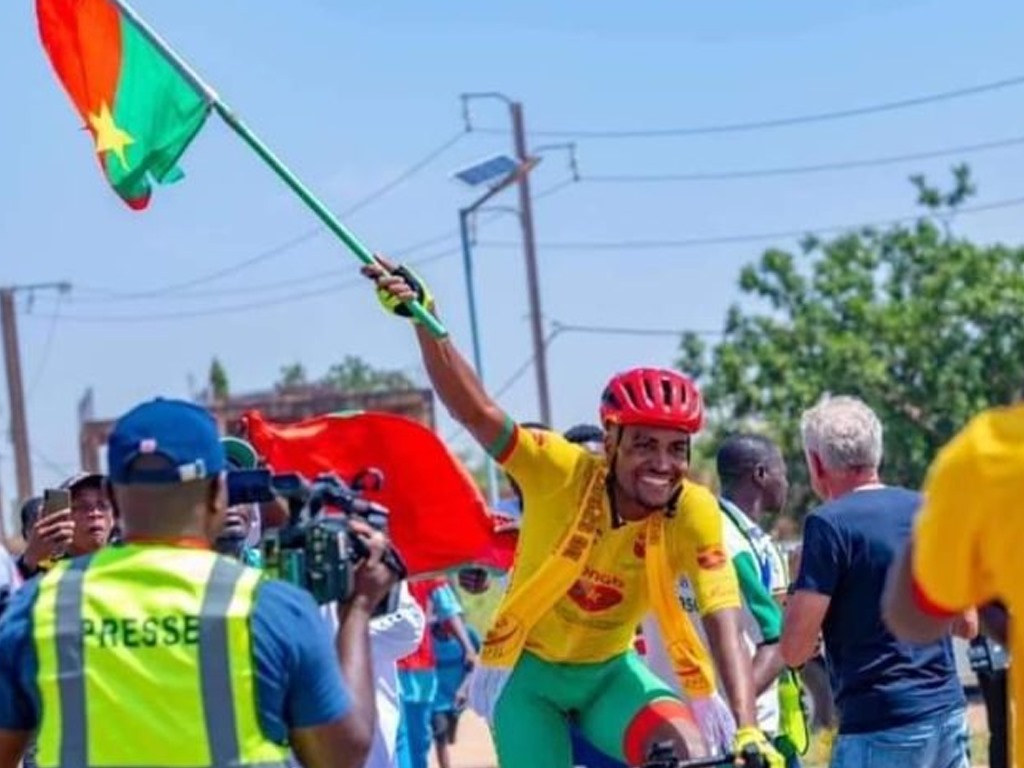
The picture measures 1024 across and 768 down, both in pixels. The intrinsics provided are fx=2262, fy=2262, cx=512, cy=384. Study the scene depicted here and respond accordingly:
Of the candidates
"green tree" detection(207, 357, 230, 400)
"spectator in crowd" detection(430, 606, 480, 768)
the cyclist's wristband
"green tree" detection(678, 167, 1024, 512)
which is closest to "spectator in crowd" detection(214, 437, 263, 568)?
the cyclist's wristband

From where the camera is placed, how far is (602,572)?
7230 millimetres

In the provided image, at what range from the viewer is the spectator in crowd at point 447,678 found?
15.8 m

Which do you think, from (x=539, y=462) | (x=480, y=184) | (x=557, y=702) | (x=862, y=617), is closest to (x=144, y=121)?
(x=539, y=462)

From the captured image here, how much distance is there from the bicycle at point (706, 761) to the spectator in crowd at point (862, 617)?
2.92 ft

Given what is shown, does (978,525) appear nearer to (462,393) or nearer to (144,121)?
(462,393)

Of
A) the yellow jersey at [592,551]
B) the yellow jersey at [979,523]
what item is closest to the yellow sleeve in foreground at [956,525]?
the yellow jersey at [979,523]

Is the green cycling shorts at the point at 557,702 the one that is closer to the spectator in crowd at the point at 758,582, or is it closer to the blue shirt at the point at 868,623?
the spectator in crowd at the point at 758,582

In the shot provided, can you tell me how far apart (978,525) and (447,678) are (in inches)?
479

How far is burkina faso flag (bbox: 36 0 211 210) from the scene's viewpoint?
26.1 ft

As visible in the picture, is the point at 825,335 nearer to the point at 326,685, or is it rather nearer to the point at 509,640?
the point at 509,640

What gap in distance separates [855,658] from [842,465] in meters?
0.61

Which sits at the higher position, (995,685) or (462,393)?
(462,393)

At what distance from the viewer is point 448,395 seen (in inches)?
273

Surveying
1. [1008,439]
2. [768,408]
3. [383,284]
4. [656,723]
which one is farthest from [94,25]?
[768,408]
